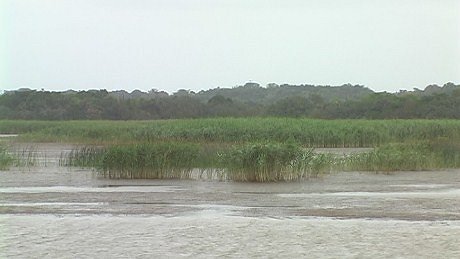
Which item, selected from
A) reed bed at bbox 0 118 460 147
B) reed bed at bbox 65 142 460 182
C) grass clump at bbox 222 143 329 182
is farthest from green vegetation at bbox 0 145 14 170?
grass clump at bbox 222 143 329 182

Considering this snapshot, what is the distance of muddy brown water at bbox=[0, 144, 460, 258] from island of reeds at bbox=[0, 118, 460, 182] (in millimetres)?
506

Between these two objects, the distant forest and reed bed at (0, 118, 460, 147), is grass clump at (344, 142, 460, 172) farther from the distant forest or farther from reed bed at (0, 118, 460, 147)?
the distant forest

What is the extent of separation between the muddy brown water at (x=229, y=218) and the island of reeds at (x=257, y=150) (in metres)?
0.51

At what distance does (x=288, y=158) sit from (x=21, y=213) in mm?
7738

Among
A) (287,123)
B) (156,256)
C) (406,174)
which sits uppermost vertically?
(287,123)

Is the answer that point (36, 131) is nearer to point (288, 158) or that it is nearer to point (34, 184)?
point (34, 184)

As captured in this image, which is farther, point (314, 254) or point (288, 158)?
point (288, 158)

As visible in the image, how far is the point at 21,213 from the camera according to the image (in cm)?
1514

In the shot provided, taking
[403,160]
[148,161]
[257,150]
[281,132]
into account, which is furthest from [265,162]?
[281,132]

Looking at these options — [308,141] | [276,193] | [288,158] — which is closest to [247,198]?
[276,193]

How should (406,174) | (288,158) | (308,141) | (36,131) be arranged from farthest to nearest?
(36,131) < (308,141) < (406,174) < (288,158)

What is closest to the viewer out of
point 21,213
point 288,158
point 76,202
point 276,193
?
A: point 21,213

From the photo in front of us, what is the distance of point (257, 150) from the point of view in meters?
19.8

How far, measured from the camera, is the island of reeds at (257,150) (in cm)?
2050
